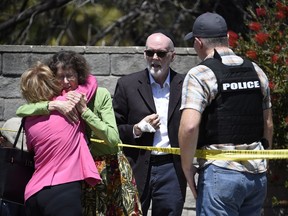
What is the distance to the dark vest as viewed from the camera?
5.21 metres

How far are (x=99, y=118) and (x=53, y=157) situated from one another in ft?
1.59

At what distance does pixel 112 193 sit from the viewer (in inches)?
230

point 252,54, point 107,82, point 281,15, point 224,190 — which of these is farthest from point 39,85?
point 281,15

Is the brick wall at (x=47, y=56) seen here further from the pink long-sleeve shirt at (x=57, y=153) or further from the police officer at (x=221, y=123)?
the police officer at (x=221, y=123)

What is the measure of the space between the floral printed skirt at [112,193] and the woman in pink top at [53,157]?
25 centimetres

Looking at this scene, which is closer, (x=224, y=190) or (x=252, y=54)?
(x=224, y=190)

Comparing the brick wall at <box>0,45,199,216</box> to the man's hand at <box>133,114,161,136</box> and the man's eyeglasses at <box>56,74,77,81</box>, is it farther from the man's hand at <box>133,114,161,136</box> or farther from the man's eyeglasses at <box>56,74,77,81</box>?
the man's eyeglasses at <box>56,74,77,81</box>

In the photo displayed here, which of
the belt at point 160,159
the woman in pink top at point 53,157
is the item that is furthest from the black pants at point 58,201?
the belt at point 160,159

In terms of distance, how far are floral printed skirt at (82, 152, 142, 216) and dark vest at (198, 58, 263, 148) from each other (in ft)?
2.56

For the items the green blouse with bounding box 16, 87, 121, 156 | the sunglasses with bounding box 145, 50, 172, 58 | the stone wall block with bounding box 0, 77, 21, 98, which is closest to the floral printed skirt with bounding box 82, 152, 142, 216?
the green blouse with bounding box 16, 87, 121, 156

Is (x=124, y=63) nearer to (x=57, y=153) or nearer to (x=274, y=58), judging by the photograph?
(x=274, y=58)

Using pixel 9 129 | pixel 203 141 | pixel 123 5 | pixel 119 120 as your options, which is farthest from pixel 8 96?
pixel 123 5

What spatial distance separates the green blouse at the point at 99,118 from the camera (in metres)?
5.58

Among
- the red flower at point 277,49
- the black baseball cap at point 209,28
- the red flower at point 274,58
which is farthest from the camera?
the red flower at point 277,49
